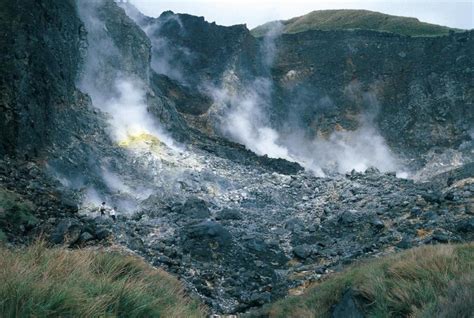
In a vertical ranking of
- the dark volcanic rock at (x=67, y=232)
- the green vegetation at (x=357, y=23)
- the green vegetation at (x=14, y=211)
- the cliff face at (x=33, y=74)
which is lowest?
the dark volcanic rock at (x=67, y=232)

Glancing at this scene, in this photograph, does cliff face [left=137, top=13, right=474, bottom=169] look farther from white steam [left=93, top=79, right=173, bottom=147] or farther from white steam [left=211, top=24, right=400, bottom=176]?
white steam [left=93, top=79, right=173, bottom=147]

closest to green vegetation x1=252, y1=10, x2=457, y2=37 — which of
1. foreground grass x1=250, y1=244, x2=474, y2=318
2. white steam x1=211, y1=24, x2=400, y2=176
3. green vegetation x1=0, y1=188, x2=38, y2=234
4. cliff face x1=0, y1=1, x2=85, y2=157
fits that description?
white steam x1=211, y1=24, x2=400, y2=176

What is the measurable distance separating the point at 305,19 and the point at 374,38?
26213 millimetres

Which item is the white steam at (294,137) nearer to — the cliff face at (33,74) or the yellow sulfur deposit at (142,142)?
the yellow sulfur deposit at (142,142)

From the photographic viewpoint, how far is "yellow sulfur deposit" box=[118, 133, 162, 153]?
22.7m

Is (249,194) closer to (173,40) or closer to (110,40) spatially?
(110,40)

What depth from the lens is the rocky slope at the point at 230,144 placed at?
12797 millimetres

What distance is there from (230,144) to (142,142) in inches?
341

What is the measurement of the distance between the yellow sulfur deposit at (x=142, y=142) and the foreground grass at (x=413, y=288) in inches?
661

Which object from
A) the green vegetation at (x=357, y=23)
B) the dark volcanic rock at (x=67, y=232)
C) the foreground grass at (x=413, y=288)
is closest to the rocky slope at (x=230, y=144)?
the dark volcanic rock at (x=67, y=232)

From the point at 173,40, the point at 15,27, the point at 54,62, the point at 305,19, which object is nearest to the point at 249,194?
the point at 54,62

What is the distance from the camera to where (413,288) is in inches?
204

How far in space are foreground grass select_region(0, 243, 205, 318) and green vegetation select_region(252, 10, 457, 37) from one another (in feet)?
170

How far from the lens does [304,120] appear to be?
4231 centimetres
